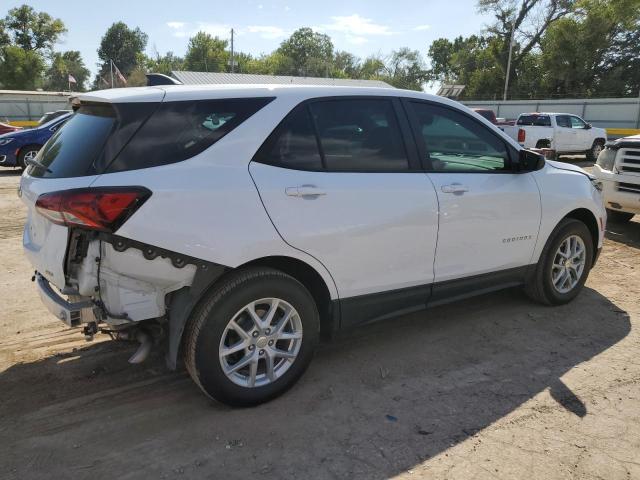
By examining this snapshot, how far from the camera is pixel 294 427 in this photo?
9.67ft

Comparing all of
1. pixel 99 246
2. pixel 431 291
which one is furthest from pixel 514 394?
pixel 99 246

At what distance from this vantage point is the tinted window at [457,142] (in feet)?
12.2

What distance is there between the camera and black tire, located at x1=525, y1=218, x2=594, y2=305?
4539 mm

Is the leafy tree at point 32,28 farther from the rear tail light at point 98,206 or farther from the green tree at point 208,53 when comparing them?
the rear tail light at point 98,206

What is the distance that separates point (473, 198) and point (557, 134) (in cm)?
1644

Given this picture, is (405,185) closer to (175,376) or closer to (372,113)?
(372,113)

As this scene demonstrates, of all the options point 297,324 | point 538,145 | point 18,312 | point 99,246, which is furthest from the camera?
point 538,145

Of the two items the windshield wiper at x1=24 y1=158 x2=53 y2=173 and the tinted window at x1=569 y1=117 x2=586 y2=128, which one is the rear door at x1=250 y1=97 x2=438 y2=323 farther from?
the tinted window at x1=569 y1=117 x2=586 y2=128

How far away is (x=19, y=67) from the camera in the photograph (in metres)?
61.3

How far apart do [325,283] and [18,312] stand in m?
2.92

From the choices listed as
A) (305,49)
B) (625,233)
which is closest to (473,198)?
(625,233)

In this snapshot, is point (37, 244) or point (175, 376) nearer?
point (37, 244)

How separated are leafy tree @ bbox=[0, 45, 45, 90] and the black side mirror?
70407 mm

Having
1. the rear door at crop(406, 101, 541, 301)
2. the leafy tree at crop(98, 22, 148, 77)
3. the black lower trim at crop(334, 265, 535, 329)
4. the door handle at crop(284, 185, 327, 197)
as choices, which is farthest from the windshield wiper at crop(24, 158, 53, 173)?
the leafy tree at crop(98, 22, 148, 77)
